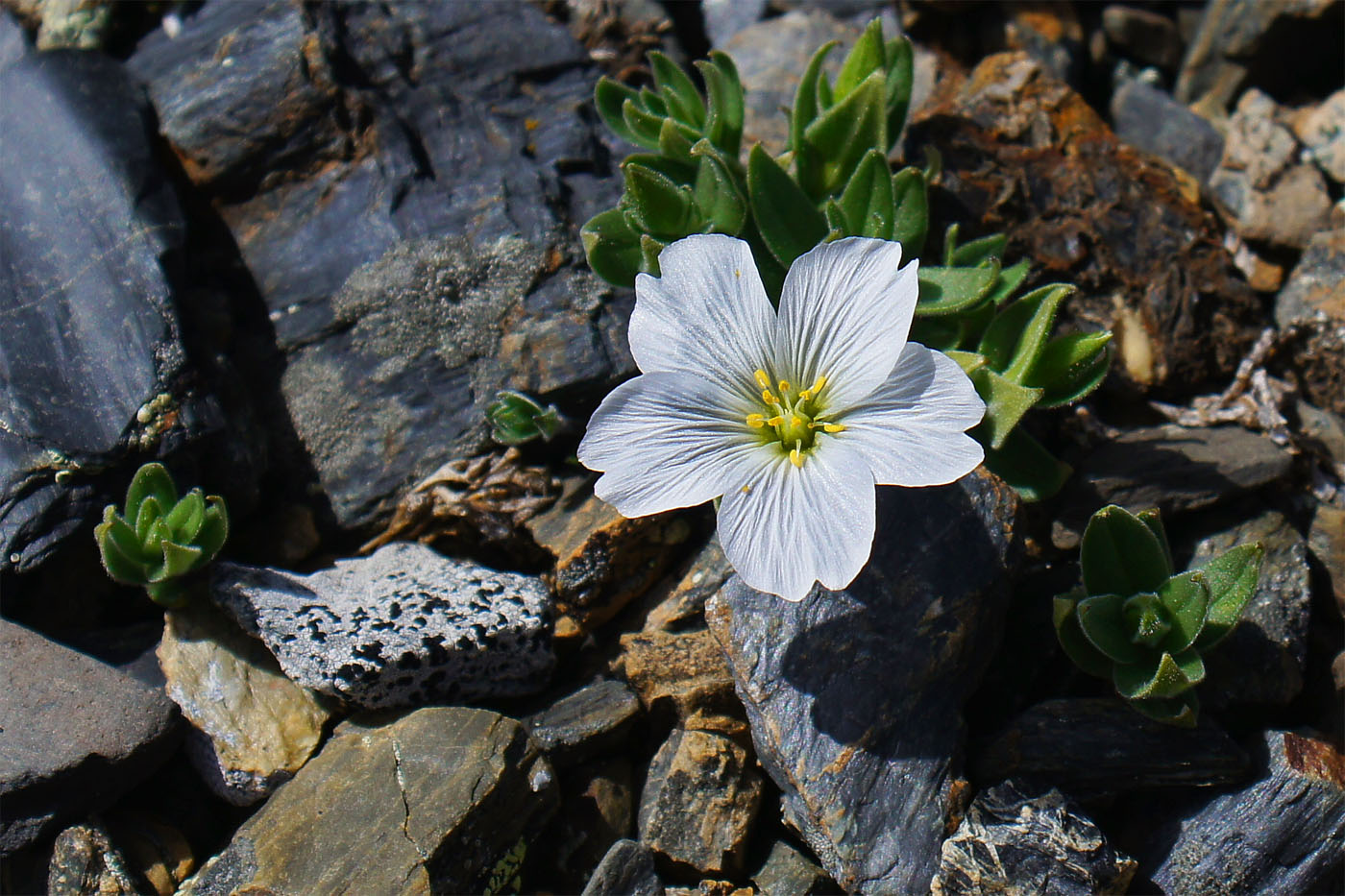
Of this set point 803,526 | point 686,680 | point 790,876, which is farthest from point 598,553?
point 790,876

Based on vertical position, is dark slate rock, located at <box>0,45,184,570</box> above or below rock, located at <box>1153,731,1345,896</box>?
above

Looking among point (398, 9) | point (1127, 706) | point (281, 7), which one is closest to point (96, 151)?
point (281, 7)

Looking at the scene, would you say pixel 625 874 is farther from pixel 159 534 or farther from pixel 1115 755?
pixel 159 534

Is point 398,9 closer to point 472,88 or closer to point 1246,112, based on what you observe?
point 472,88

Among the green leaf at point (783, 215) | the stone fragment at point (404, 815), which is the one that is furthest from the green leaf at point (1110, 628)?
the stone fragment at point (404, 815)

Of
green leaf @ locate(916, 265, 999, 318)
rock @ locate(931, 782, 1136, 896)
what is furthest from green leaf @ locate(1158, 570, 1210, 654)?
green leaf @ locate(916, 265, 999, 318)

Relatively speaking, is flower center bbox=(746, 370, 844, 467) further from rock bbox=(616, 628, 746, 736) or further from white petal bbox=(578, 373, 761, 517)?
rock bbox=(616, 628, 746, 736)
